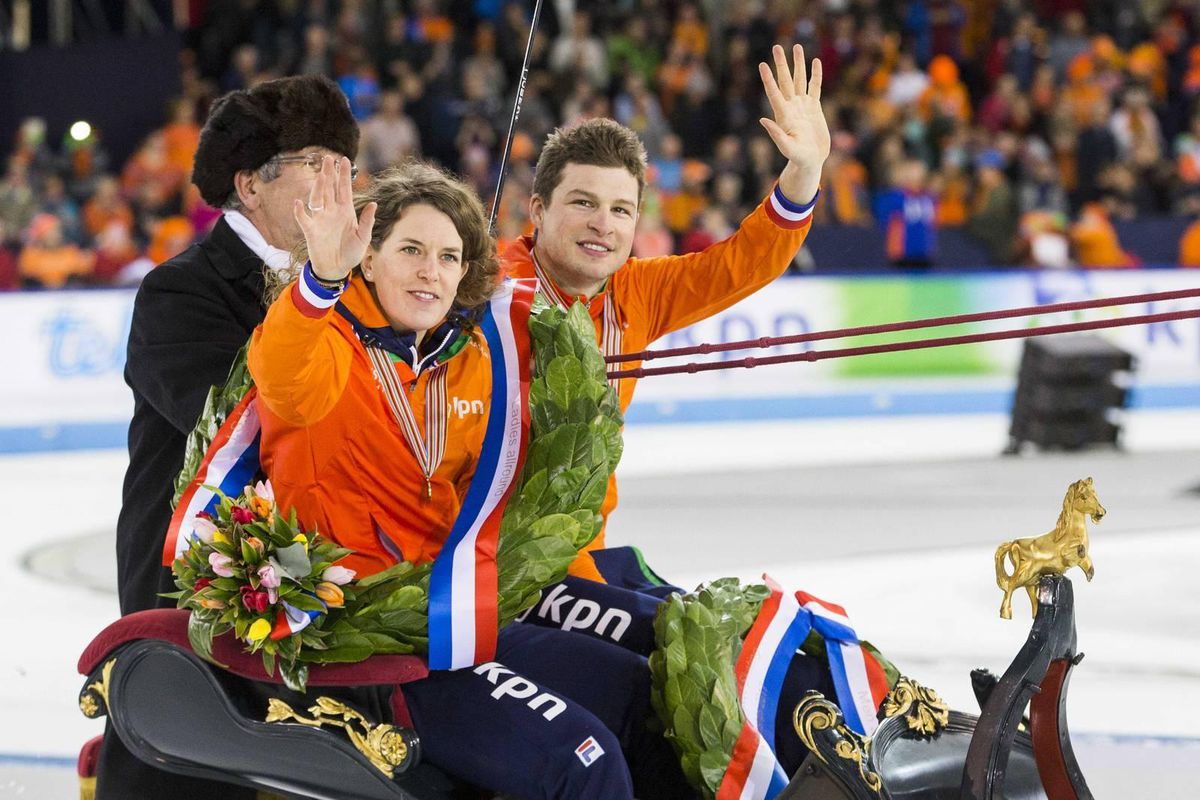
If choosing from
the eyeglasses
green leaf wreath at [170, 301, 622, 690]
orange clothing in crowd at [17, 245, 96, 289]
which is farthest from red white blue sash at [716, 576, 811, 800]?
orange clothing in crowd at [17, 245, 96, 289]

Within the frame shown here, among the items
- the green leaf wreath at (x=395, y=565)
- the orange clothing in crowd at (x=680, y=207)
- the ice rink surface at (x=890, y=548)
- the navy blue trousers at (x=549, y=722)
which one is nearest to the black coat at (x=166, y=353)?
the green leaf wreath at (x=395, y=565)

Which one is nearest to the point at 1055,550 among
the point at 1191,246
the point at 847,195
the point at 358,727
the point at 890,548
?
the point at 358,727

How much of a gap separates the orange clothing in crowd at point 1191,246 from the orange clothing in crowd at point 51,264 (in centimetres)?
692

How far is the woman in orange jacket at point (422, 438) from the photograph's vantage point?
260 cm

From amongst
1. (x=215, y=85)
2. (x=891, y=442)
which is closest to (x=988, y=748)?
(x=891, y=442)

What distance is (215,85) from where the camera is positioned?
12852 mm

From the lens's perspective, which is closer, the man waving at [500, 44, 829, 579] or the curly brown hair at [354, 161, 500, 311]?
the curly brown hair at [354, 161, 500, 311]

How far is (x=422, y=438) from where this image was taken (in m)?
2.79

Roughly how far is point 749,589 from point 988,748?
1.79 feet

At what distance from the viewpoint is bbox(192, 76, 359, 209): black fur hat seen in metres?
3.41

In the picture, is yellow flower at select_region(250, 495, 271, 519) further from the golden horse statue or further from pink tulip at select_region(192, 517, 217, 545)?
the golden horse statue

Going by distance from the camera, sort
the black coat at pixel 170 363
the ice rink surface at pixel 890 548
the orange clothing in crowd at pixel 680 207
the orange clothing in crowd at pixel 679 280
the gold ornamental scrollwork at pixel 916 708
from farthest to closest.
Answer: the orange clothing in crowd at pixel 680 207 < the ice rink surface at pixel 890 548 < the orange clothing in crowd at pixel 679 280 < the black coat at pixel 170 363 < the gold ornamental scrollwork at pixel 916 708

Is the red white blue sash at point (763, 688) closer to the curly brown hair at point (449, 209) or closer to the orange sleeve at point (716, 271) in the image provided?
the curly brown hair at point (449, 209)

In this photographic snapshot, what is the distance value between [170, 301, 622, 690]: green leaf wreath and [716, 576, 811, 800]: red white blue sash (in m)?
0.36
